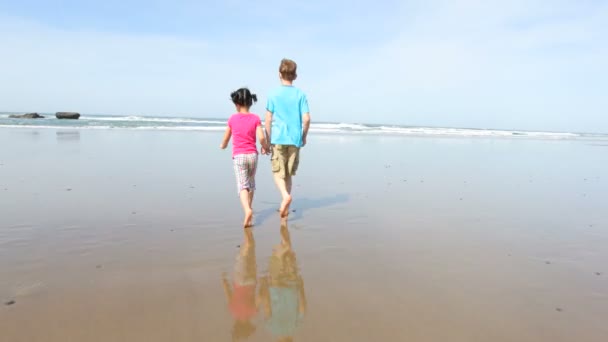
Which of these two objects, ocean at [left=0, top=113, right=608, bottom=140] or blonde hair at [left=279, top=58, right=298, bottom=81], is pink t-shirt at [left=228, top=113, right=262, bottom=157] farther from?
ocean at [left=0, top=113, right=608, bottom=140]

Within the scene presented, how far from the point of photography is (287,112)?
16.4 feet

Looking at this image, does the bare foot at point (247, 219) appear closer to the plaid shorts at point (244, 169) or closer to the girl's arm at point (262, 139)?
the plaid shorts at point (244, 169)

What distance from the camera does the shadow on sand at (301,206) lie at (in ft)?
16.7

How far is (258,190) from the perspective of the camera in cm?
674

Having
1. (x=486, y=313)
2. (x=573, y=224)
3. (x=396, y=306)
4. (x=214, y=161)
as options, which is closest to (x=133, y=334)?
(x=396, y=306)

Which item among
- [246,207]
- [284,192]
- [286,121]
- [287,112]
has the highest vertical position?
[287,112]

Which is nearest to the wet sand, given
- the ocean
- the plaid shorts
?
the plaid shorts

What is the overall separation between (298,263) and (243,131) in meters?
1.93

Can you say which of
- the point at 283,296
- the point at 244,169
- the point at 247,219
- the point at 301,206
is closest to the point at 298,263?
the point at 283,296

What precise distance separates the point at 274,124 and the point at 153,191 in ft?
7.70

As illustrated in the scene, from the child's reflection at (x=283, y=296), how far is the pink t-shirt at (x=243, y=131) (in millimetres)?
1543

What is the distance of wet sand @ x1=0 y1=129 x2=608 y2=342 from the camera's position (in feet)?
7.77

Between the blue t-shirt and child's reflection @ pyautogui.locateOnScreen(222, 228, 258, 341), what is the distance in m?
1.70

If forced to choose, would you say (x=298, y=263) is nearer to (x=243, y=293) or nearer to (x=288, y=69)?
(x=243, y=293)
